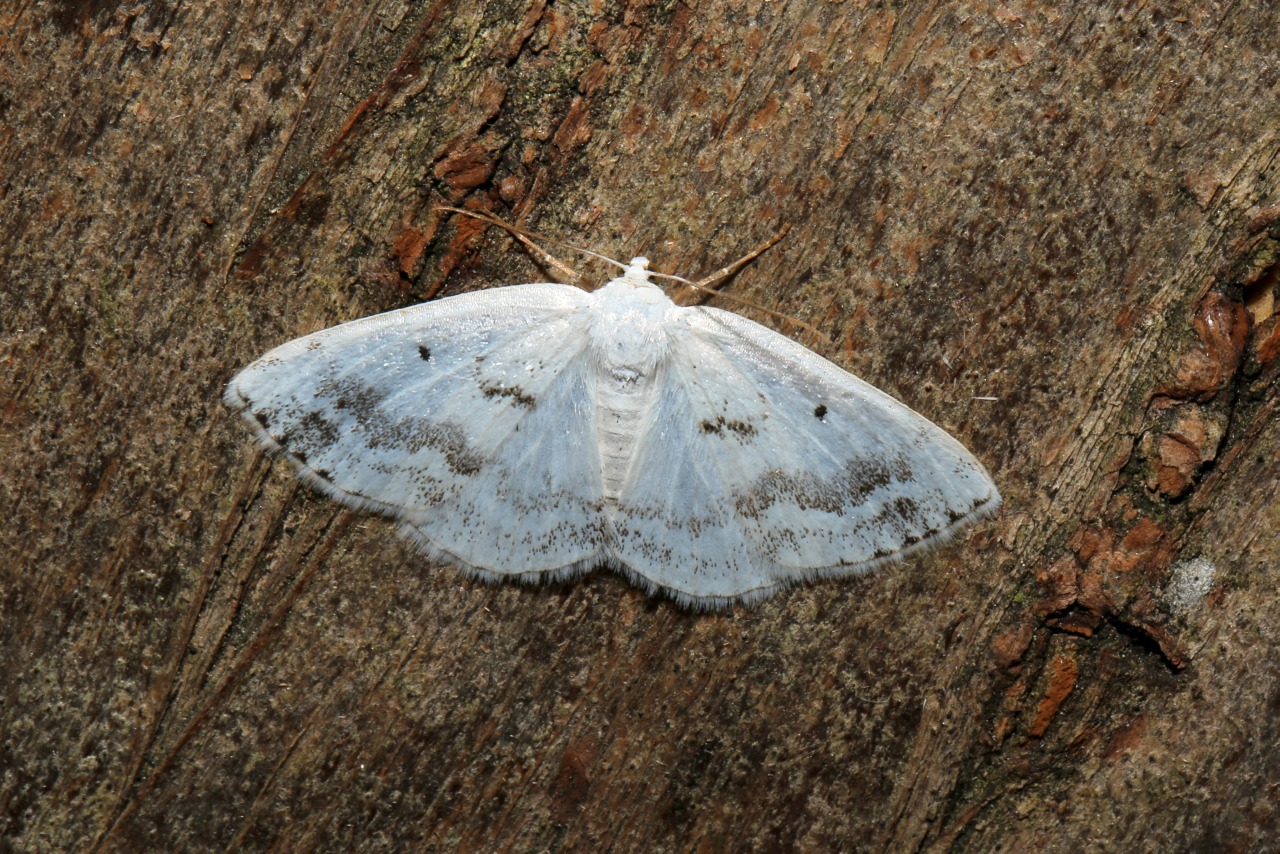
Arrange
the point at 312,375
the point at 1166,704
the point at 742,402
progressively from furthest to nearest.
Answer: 1. the point at 742,402
2. the point at 312,375
3. the point at 1166,704

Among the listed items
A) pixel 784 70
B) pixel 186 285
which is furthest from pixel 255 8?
pixel 784 70

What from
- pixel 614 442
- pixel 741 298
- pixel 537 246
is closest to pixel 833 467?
pixel 741 298

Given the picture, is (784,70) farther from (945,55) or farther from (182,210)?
(182,210)

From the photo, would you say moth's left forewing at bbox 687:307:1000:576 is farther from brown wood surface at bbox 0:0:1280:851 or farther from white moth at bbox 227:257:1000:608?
brown wood surface at bbox 0:0:1280:851

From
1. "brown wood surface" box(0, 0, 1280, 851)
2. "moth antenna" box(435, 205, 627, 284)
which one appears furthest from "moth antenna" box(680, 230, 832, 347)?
"moth antenna" box(435, 205, 627, 284)

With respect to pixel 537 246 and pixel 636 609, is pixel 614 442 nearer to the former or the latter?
pixel 636 609

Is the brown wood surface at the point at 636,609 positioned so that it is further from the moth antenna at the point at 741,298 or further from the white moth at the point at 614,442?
the white moth at the point at 614,442

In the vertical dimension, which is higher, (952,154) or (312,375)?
(952,154)
